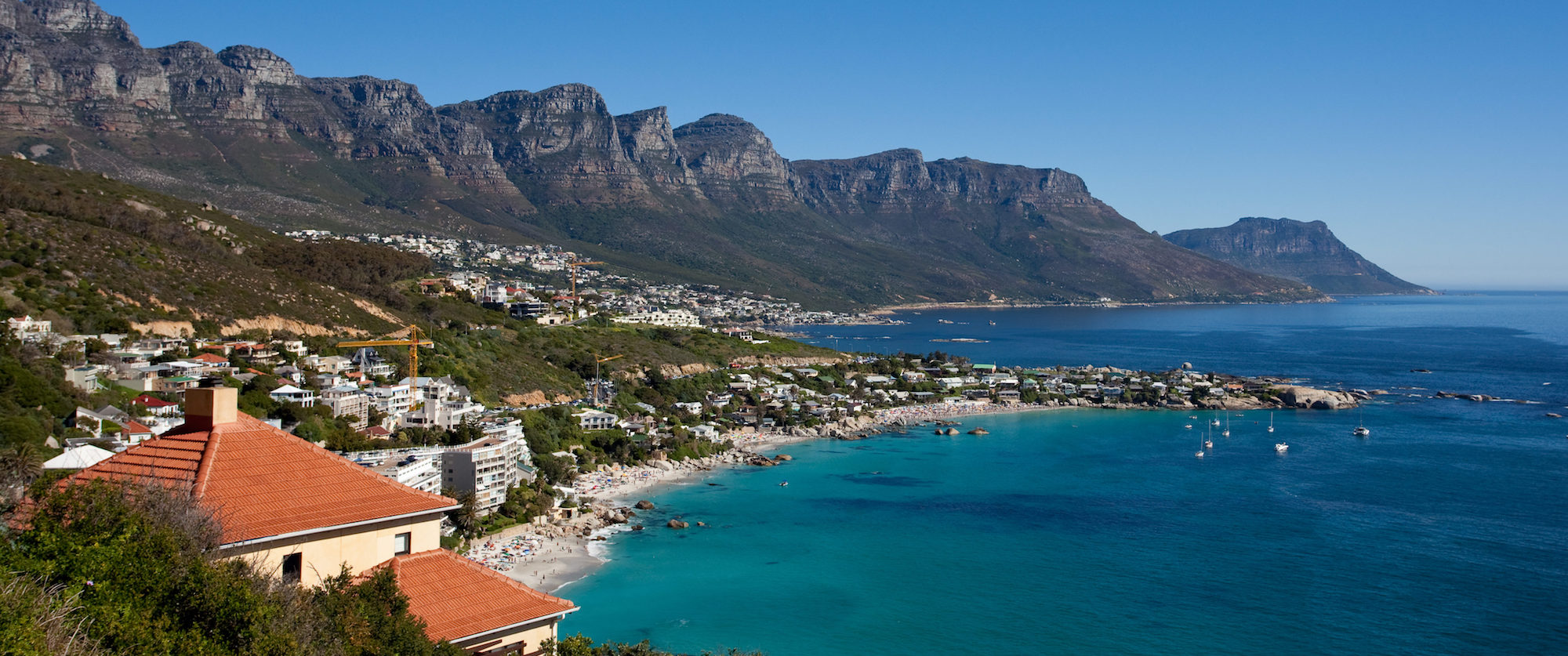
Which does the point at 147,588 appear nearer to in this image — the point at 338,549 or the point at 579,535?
the point at 338,549

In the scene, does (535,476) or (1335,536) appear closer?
(1335,536)

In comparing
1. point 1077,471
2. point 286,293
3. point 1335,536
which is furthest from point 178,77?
point 1335,536

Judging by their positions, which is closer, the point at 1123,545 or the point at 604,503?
the point at 1123,545

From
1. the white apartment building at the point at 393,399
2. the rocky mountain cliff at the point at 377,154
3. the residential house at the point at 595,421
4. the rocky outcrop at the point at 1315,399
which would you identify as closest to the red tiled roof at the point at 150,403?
the white apartment building at the point at 393,399

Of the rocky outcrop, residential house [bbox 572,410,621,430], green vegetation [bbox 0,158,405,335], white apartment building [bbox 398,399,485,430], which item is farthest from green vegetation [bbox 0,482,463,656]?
the rocky outcrop

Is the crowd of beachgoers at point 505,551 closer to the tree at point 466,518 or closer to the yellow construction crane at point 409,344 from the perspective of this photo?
the tree at point 466,518

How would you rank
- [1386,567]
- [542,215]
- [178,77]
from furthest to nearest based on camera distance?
[542,215], [178,77], [1386,567]

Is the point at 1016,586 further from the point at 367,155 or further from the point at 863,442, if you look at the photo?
the point at 367,155

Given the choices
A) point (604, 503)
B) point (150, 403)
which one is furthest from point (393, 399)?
point (604, 503)
